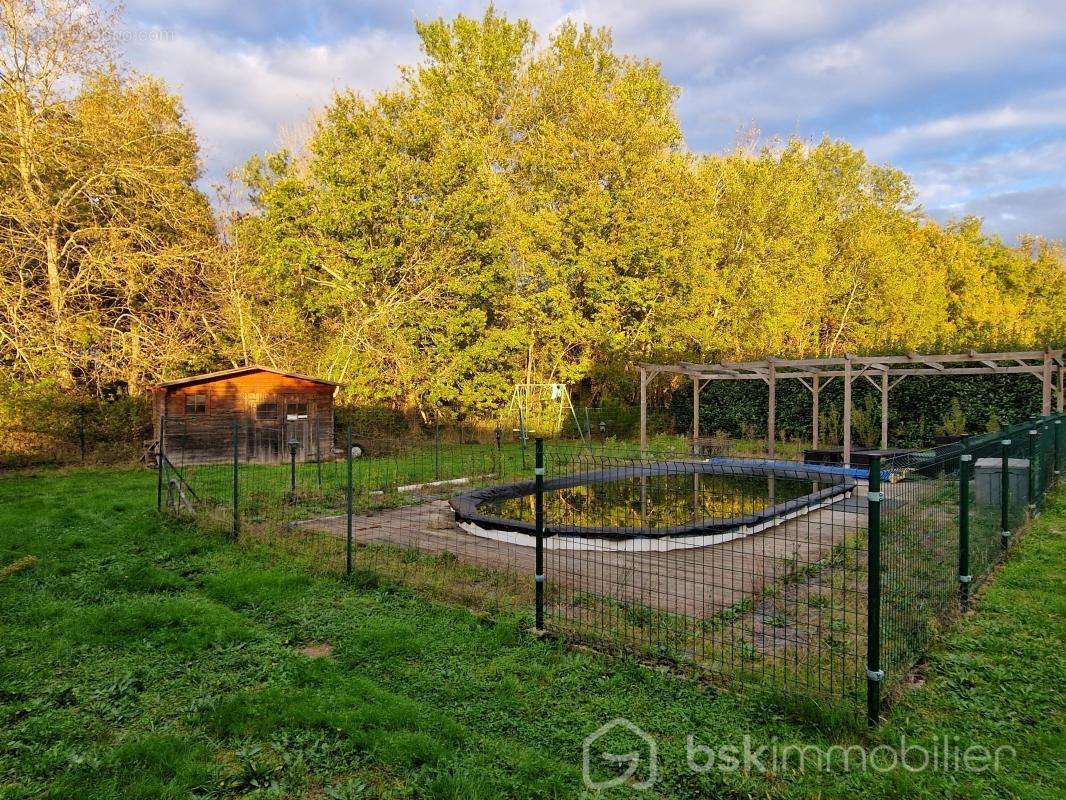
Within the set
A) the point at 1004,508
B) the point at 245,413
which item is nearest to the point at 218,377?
the point at 245,413

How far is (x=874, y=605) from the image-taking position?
10.6ft

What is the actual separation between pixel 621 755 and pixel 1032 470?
311 inches

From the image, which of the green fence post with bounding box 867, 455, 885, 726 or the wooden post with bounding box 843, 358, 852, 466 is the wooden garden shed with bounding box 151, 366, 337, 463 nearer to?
the wooden post with bounding box 843, 358, 852, 466

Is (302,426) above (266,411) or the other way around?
the other way around

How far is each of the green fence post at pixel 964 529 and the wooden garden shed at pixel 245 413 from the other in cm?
1448

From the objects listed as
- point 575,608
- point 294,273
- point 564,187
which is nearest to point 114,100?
point 294,273

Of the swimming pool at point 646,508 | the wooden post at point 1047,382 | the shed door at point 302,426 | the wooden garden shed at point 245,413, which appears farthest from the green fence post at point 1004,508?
the shed door at point 302,426

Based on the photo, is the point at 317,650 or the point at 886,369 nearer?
the point at 317,650

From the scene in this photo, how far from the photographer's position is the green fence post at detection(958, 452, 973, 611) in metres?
4.82

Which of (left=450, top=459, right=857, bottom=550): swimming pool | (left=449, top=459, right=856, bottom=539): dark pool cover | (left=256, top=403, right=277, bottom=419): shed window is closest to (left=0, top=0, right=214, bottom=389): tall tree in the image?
(left=256, top=403, right=277, bottom=419): shed window

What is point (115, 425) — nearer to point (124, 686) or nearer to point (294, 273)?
point (294, 273)

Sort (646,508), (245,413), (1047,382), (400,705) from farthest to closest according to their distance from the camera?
(245,413), (1047,382), (646,508), (400,705)

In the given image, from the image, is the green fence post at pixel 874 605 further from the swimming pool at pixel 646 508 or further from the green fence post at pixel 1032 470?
the green fence post at pixel 1032 470

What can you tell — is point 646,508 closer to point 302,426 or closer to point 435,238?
point 302,426
